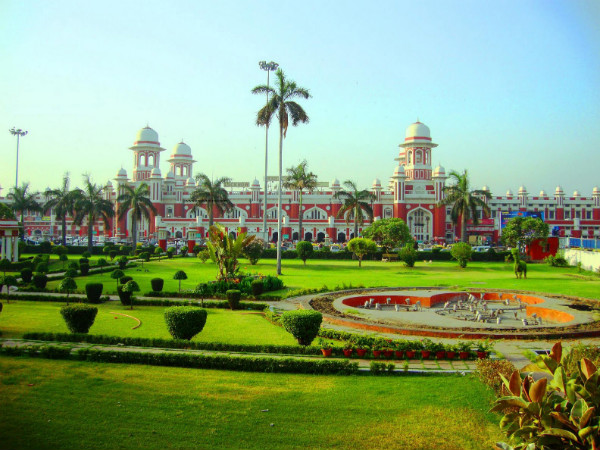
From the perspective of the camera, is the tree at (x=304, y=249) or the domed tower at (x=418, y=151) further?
the domed tower at (x=418, y=151)

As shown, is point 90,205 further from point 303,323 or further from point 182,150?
point 303,323

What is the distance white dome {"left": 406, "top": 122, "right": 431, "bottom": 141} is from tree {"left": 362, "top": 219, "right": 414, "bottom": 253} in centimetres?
2687

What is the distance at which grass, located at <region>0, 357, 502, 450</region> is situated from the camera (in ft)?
19.4

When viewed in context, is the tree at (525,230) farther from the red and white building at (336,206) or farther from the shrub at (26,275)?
the shrub at (26,275)

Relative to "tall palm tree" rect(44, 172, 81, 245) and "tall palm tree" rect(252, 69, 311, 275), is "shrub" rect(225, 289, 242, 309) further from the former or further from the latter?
"tall palm tree" rect(44, 172, 81, 245)

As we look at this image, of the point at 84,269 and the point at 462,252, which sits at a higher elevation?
the point at 462,252

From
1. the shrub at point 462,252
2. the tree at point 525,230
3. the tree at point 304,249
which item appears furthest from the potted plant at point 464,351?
the tree at point 525,230

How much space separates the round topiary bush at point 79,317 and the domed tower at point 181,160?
59363 mm

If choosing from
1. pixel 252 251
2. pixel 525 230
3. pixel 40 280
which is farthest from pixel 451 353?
pixel 525 230

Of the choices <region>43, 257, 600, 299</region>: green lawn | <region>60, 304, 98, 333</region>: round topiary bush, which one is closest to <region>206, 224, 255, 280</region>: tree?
<region>43, 257, 600, 299</region>: green lawn

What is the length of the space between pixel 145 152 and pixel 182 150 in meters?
5.38

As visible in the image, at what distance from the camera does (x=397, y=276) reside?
27.4 metres

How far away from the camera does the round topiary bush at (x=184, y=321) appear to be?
35.9 feet

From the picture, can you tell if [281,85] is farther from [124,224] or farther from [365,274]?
[124,224]
